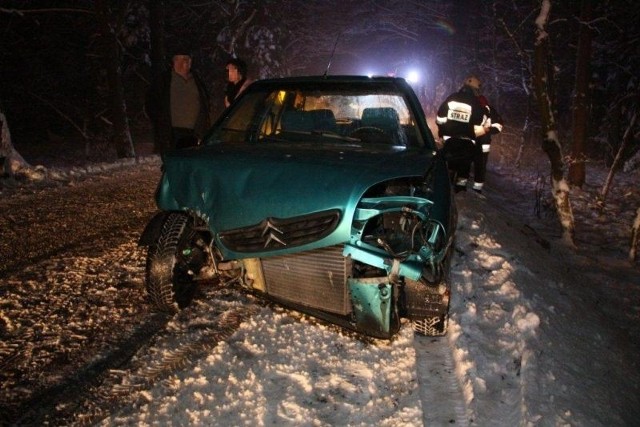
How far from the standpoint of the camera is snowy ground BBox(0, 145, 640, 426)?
245 cm

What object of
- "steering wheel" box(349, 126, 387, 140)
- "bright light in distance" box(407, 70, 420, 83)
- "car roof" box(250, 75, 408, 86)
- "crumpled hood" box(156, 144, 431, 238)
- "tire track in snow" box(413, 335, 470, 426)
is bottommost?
"tire track in snow" box(413, 335, 470, 426)

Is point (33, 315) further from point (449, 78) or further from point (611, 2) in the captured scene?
point (449, 78)

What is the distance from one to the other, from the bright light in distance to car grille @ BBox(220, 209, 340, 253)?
28.6 m

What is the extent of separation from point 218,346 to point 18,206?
15.5 feet

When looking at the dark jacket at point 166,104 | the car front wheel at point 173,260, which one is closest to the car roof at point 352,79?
the car front wheel at point 173,260

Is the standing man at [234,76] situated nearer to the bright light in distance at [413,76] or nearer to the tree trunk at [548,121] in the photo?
the tree trunk at [548,121]

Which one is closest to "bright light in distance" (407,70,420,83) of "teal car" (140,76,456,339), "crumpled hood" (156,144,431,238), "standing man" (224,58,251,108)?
"standing man" (224,58,251,108)

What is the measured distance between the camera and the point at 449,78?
87.9 feet

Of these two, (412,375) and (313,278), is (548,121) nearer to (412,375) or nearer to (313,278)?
(412,375)

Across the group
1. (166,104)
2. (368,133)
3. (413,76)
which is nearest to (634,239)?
(368,133)

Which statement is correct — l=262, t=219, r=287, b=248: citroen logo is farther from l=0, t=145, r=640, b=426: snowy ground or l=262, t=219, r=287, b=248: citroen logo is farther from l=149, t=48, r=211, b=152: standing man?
l=149, t=48, r=211, b=152: standing man

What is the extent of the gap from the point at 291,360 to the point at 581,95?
10570mm

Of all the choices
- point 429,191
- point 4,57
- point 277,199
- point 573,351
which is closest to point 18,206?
point 277,199

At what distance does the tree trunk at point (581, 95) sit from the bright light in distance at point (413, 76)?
63.6 feet
